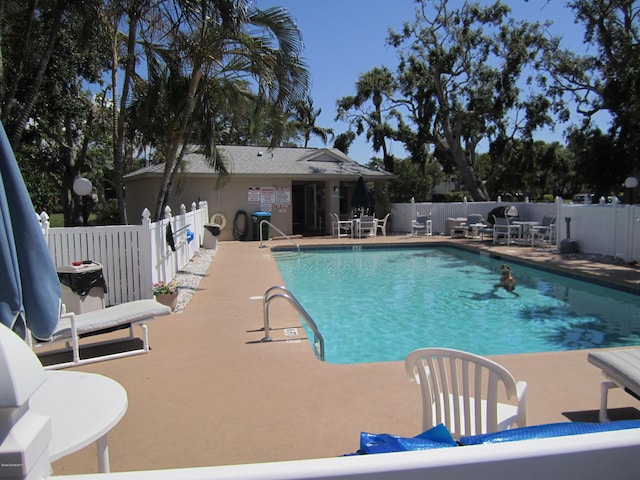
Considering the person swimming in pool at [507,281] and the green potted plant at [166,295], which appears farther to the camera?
the person swimming in pool at [507,281]

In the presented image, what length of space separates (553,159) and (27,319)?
2635 centimetres

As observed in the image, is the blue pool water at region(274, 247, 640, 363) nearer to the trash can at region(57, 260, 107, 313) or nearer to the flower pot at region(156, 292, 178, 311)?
the flower pot at region(156, 292, 178, 311)

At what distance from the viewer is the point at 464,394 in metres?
2.58

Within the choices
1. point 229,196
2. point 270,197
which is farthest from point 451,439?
point 270,197

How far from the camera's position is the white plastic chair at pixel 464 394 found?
2.47 m

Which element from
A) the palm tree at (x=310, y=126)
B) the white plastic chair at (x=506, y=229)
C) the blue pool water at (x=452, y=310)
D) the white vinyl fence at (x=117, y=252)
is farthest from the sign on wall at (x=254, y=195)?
the palm tree at (x=310, y=126)

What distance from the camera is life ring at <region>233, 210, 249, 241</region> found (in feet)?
60.0

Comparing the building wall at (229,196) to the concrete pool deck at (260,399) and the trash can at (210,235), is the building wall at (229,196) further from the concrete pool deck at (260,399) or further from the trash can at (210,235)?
the concrete pool deck at (260,399)

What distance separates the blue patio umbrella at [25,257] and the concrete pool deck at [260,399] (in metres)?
1.31

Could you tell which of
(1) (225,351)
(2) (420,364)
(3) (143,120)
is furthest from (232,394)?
(3) (143,120)

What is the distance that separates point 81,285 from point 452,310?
624 cm

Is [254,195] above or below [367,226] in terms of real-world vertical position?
above

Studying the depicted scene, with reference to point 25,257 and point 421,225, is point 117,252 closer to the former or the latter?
point 25,257

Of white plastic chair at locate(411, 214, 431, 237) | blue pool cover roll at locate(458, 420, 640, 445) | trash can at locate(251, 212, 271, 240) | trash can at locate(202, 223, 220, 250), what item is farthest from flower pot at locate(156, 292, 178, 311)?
white plastic chair at locate(411, 214, 431, 237)
